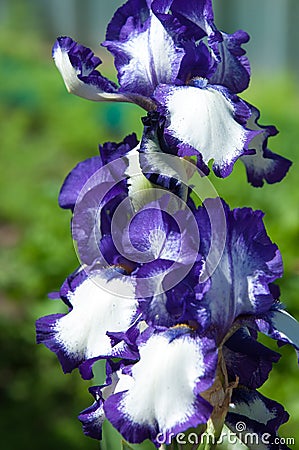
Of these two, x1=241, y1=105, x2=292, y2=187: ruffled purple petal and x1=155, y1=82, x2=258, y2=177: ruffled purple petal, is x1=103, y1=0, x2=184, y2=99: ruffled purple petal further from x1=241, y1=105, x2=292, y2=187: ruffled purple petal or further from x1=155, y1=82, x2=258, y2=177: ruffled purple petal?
x1=241, y1=105, x2=292, y2=187: ruffled purple petal

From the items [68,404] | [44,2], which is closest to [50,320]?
[68,404]

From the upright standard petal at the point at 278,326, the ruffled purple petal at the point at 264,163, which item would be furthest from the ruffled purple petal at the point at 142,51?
the upright standard petal at the point at 278,326

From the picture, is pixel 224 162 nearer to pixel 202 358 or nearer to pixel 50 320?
pixel 202 358

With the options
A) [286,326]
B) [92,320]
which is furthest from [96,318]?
[286,326]

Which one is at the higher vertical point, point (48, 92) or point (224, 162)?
point (224, 162)

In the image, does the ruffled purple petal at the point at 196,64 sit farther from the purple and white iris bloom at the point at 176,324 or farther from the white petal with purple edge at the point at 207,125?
the purple and white iris bloom at the point at 176,324

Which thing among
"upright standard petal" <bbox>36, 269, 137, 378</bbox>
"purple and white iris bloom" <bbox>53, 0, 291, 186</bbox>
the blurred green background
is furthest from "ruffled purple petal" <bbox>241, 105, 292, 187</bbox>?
the blurred green background
